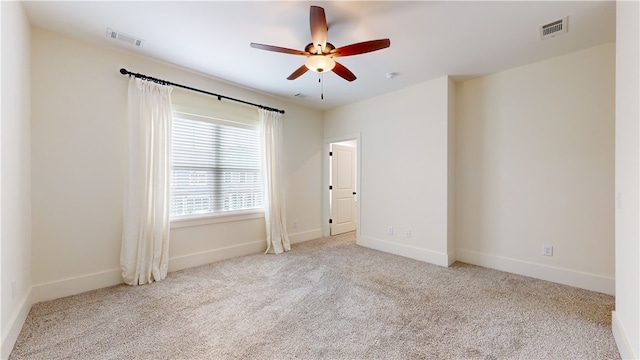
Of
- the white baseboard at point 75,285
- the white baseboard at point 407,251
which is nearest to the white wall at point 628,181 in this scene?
the white baseboard at point 407,251

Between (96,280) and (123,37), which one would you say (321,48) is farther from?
(96,280)

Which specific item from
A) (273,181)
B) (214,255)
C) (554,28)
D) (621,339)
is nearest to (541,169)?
(554,28)

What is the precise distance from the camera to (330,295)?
2.56 meters

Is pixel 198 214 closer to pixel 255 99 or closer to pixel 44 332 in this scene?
pixel 44 332

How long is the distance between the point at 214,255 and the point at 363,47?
128 inches

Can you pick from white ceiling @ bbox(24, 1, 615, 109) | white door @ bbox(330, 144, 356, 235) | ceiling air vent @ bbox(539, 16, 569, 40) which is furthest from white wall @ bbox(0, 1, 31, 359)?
ceiling air vent @ bbox(539, 16, 569, 40)

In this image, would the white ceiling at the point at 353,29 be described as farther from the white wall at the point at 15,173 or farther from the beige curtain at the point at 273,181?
the beige curtain at the point at 273,181

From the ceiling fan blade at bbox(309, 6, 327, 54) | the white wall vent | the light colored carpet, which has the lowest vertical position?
the light colored carpet

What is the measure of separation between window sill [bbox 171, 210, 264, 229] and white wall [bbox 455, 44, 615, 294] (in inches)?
123

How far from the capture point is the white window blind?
3303mm

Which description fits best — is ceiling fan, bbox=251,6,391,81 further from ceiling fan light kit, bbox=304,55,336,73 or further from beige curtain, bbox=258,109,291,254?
beige curtain, bbox=258,109,291,254

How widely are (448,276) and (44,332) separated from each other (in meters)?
3.87

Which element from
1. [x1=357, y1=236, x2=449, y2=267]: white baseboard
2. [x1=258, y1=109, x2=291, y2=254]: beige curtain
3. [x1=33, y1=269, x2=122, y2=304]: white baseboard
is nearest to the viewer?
[x1=33, y1=269, x2=122, y2=304]: white baseboard

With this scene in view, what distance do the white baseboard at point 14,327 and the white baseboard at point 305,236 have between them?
3100 mm
